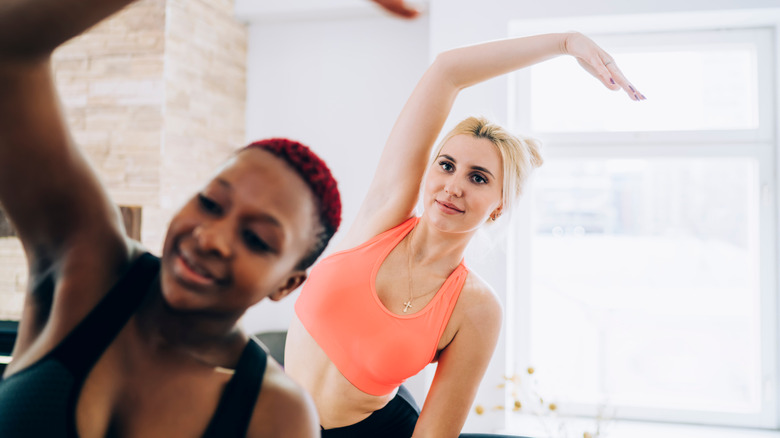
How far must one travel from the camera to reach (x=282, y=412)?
46cm

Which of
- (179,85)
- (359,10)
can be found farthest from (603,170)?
(179,85)

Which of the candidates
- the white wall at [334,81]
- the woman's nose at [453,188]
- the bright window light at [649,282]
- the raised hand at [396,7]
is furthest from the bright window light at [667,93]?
the raised hand at [396,7]

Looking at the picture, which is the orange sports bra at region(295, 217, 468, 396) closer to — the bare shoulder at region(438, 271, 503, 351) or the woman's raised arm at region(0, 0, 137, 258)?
the bare shoulder at region(438, 271, 503, 351)

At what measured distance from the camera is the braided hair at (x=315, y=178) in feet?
1.44

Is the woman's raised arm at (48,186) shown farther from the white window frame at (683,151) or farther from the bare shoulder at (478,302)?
the white window frame at (683,151)

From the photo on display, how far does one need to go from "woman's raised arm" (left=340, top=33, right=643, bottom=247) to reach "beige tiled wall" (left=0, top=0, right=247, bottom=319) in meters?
1.40

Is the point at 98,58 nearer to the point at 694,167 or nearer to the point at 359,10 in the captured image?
the point at 359,10

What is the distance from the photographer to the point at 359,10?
2.86m

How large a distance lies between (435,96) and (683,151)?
88.9 inches

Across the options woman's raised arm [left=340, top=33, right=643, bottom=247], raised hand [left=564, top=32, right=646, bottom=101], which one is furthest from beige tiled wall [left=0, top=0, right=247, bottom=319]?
raised hand [left=564, top=32, right=646, bottom=101]

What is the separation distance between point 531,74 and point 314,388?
Answer: 7.58 feet

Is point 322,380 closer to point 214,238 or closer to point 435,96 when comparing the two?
point 435,96

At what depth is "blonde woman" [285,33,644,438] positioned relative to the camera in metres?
1.09

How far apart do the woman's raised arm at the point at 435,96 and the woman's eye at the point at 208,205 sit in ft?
1.98
